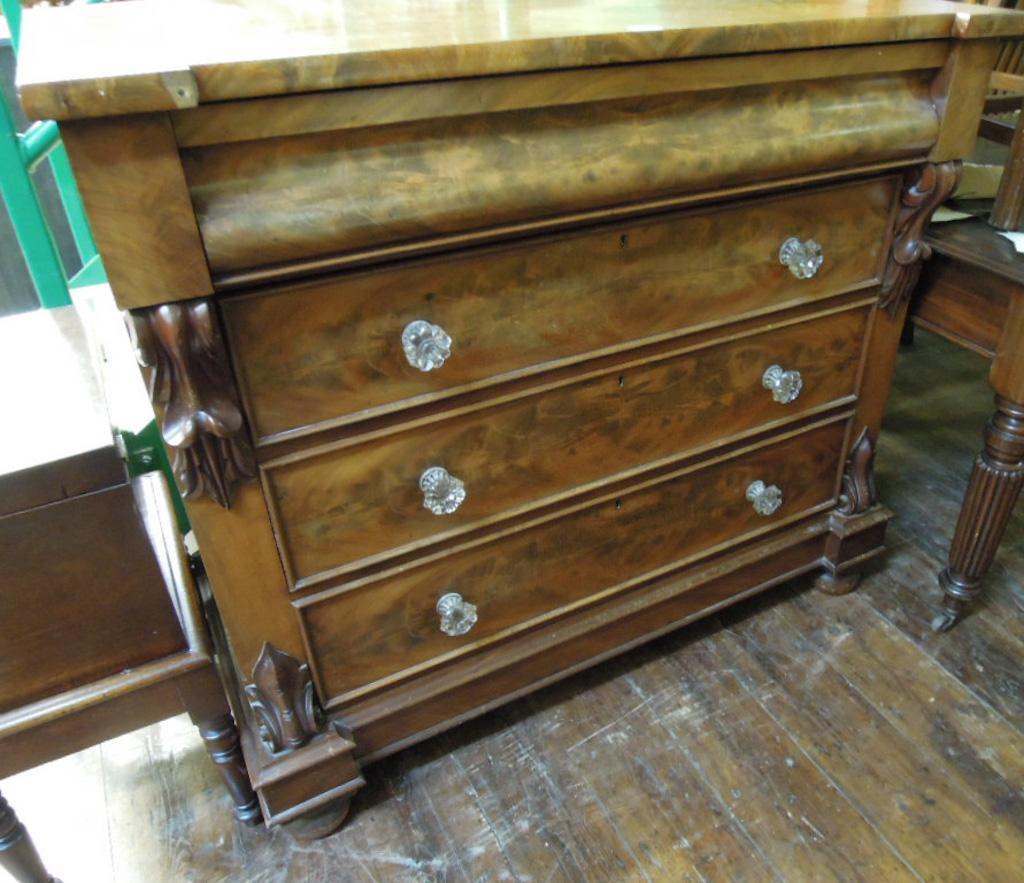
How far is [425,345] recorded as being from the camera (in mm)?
929

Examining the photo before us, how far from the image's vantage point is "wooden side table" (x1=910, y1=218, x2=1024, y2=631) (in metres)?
1.21

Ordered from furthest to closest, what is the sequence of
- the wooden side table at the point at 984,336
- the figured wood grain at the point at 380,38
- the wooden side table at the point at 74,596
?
the wooden side table at the point at 984,336
the wooden side table at the point at 74,596
the figured wood grain at the point at 380,38

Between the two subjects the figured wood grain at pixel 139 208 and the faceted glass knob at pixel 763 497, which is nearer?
the figured wood grain at pixel 139 208

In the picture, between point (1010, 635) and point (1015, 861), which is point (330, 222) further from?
point (1010, 635)

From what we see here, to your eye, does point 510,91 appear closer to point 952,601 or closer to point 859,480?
point 859,480

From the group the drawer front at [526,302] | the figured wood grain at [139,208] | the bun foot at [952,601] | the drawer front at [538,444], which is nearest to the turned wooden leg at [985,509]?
the bun foot at [952,601]

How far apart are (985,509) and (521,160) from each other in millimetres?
1009

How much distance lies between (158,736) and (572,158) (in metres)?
1.12

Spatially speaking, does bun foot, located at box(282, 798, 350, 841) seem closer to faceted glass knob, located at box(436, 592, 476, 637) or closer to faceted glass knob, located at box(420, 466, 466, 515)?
faceted glass knob, located at box(436, 592, 476, 637)

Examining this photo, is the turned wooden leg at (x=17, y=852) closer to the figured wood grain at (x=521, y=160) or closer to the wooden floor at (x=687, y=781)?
the wooden floor at (x=687, y=781)

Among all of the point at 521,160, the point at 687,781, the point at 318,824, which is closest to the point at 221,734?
the point at 318,824

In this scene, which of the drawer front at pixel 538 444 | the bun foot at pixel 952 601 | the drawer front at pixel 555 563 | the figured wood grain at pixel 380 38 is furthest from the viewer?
the bun foot at pixel 952 601

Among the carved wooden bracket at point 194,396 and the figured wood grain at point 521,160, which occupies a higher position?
the figured wood grain at point 521,160

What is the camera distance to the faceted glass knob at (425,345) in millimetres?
919
